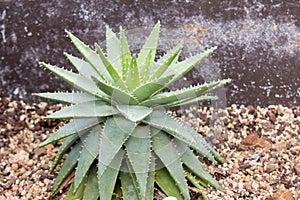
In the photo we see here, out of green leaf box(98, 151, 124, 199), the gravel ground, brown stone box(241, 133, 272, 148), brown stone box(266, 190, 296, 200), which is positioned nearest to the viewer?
green leaf box(98, 151, 124, 199)

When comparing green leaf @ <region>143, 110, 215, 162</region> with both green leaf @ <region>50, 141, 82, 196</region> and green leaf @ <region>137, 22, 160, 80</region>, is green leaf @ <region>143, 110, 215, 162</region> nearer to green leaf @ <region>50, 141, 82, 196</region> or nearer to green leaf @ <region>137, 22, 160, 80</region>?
green leaf @ <region>137, 22, 160, 80</region>

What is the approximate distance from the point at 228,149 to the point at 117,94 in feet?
3.28

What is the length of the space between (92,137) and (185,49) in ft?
3.66

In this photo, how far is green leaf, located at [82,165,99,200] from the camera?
7.93 ft

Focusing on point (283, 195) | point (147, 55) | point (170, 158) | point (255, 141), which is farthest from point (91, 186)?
point (255, 141)

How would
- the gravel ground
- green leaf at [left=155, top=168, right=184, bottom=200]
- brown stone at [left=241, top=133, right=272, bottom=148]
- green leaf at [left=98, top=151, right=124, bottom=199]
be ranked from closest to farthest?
green leaf at [left=98, top=151, right=124, bottom=199] < green leaf at [left=155, top=168, right=184, bottom=200] < the gravel ground < brown stone at [left=241, top=133, right=272, bottom=148]

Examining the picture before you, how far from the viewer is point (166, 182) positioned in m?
2.46

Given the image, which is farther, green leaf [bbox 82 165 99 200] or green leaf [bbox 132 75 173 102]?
green leaf [bbox 82 165 99 200]

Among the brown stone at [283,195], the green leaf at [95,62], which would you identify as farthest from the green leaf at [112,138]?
the brown stone at [283,195]

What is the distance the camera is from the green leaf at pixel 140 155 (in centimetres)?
229

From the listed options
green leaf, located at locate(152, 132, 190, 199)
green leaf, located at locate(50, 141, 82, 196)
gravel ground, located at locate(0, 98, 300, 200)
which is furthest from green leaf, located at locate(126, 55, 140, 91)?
gravel ground, located at locate(0, 98, 300, 200)

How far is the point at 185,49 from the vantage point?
3.29 m

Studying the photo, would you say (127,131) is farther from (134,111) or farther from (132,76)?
(132,76)

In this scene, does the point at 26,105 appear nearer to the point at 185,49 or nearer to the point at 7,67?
the point at 7,67
